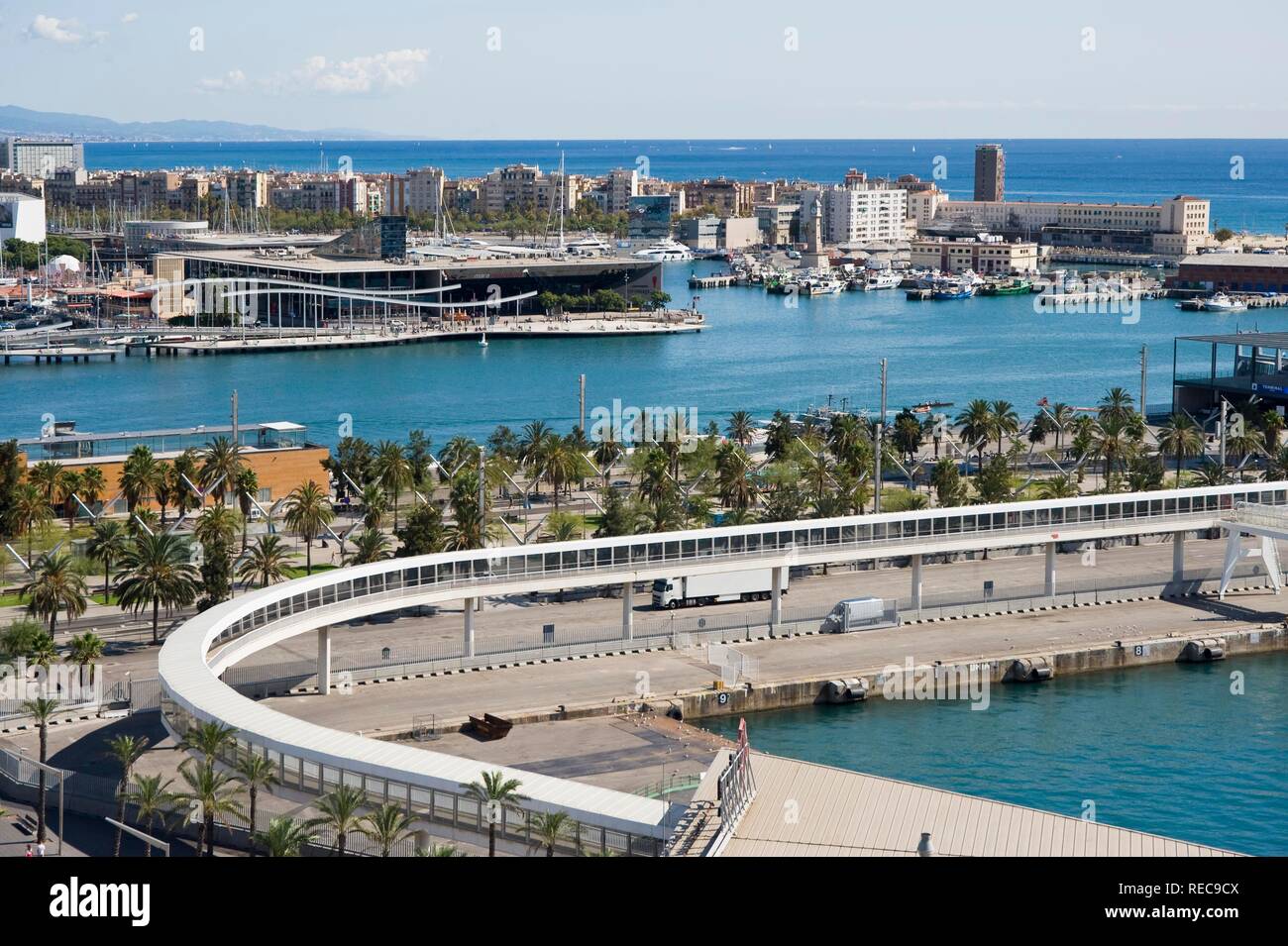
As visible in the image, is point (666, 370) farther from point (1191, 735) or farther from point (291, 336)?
point (1191, 735)

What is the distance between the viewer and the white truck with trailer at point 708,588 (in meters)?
31.6

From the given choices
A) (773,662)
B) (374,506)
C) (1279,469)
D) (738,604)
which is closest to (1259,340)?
(1279,469)

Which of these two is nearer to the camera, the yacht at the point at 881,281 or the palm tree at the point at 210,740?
the palm tree at the point at 210,740

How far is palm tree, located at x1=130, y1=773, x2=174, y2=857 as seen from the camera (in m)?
18.3

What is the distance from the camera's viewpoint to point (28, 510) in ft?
116

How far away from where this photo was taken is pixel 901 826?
60.0 ft

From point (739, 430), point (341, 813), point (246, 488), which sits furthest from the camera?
point (739, 430)

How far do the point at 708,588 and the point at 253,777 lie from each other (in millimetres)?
14134

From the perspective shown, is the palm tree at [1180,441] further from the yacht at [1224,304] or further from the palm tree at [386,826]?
the yacht at [1224,304]

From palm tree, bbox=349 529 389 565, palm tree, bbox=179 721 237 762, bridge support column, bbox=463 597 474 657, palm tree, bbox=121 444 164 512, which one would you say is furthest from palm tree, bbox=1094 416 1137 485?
palm tree, bbox=179 721 237 762

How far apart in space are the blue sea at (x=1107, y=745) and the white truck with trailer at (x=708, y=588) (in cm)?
459

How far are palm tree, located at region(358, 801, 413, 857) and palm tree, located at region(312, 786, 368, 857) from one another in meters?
0.15

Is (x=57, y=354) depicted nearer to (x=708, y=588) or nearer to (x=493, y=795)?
(x=708, y=588)

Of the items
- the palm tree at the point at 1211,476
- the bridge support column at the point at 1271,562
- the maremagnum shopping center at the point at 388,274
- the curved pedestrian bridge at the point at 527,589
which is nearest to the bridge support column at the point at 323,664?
the curved pedestrian bridge at the point at 527,589
